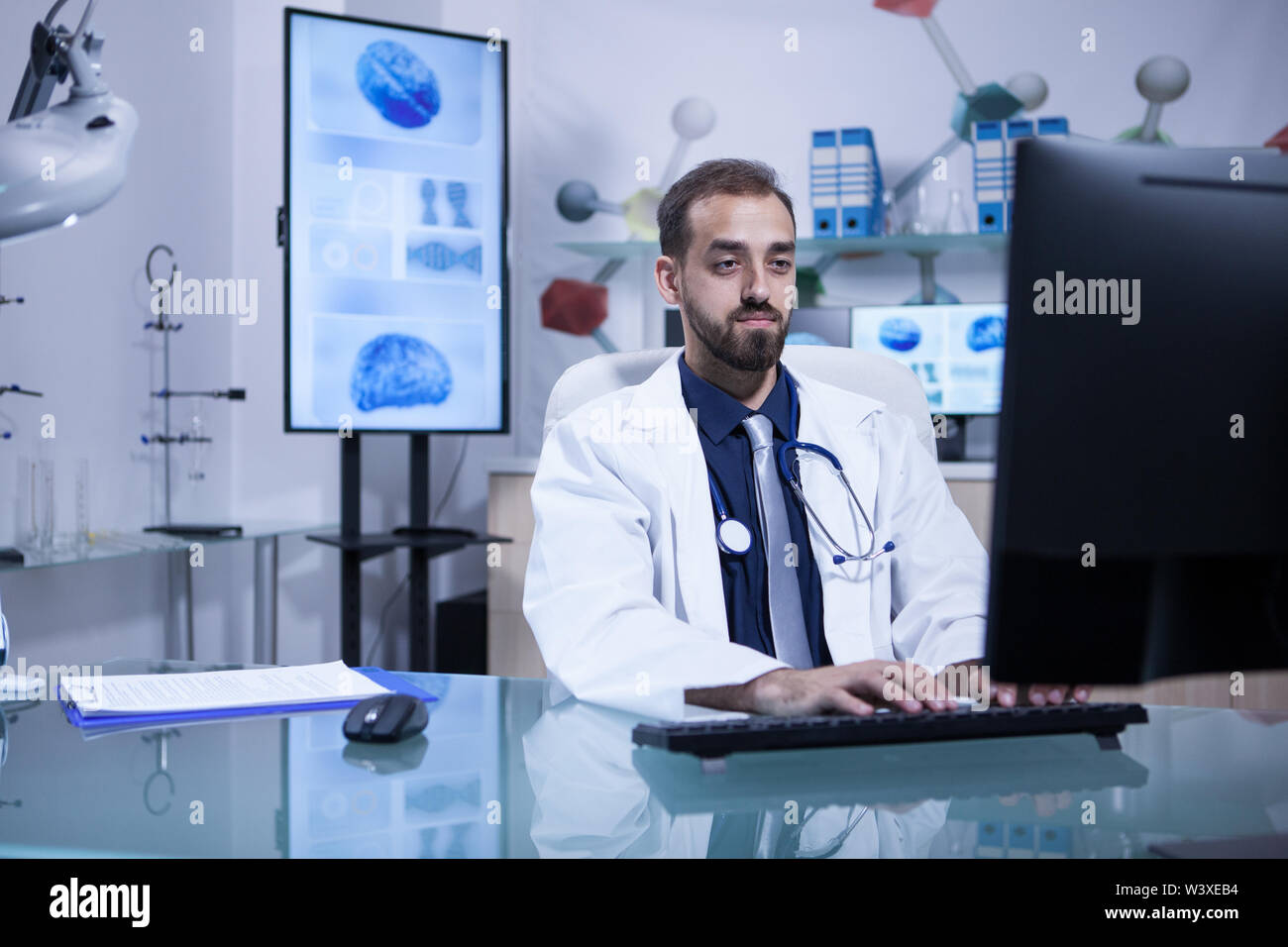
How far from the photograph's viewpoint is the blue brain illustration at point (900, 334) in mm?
3039

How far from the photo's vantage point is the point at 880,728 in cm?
81

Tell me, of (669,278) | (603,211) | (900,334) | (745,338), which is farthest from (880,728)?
(603,211)

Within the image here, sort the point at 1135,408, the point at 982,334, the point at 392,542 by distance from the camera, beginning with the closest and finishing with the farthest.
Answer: the point at 1135,408 < the point at 392,542 < the point at 982,334

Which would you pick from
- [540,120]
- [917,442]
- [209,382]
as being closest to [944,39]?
[540,120]

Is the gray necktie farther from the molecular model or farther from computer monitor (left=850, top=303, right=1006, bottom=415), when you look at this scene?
the molecular model

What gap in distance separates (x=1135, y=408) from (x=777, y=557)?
30.5 inches

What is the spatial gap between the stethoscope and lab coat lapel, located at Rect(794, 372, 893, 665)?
12 mm

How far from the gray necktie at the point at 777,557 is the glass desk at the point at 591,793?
0.48 m

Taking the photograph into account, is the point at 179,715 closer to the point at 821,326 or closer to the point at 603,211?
the point at 821,326

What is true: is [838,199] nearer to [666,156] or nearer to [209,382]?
[666,156]

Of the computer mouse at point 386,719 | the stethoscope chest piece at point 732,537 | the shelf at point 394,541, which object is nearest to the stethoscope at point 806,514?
the stethoscope chest piece at point 732,537

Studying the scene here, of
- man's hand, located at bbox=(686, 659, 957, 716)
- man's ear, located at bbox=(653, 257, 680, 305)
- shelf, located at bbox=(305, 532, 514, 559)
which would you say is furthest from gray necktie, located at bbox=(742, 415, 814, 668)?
shelf, located at bbox=(305, 532, 514, 559)

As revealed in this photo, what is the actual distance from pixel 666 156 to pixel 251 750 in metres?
2.93

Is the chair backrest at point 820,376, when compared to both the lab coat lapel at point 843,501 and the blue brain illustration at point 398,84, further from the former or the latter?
the blue brain illustration at point 398,84
